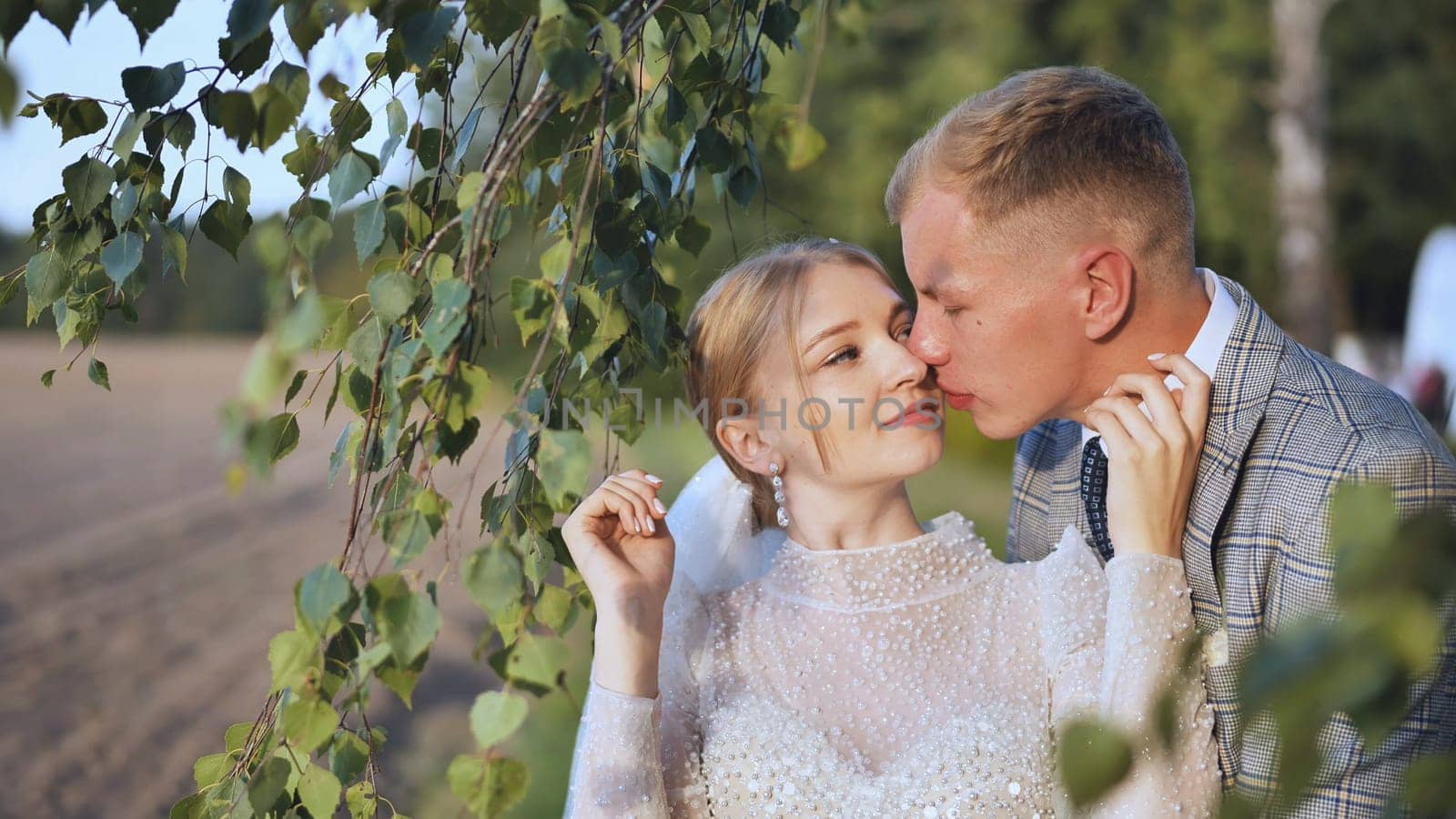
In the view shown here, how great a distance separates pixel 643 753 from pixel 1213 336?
1252 millimetres

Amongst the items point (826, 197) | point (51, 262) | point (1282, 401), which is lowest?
point (826, 197)

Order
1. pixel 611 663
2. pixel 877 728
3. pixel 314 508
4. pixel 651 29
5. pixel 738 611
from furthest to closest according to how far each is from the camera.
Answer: pixel 314 508 < pixel 738 611 < pixel 877 728 < pixel 611 663 < pixel 651 29

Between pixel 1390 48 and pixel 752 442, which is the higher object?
pixel 752 442

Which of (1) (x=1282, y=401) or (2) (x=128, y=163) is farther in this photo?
(1) (x=1282, y=401)

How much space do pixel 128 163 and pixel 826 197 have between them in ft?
40.8

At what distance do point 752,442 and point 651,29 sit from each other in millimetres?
956

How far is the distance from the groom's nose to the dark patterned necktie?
365 mm

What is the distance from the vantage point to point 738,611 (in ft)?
7.82

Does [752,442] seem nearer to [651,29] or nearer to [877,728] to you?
[877,728]

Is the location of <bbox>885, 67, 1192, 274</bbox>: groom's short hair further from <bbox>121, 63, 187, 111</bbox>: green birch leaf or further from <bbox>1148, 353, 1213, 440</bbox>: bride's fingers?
<bbox>121, 63, 187, 111</bbox>: green birch leaf

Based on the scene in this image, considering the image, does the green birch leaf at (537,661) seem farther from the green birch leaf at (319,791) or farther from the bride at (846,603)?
the bride at (846,603)

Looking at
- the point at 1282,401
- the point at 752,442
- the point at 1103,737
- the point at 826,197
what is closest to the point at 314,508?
the point at 826,197

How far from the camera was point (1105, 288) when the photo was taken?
2.25 meters

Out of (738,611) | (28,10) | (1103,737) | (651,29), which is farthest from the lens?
(738,611)
